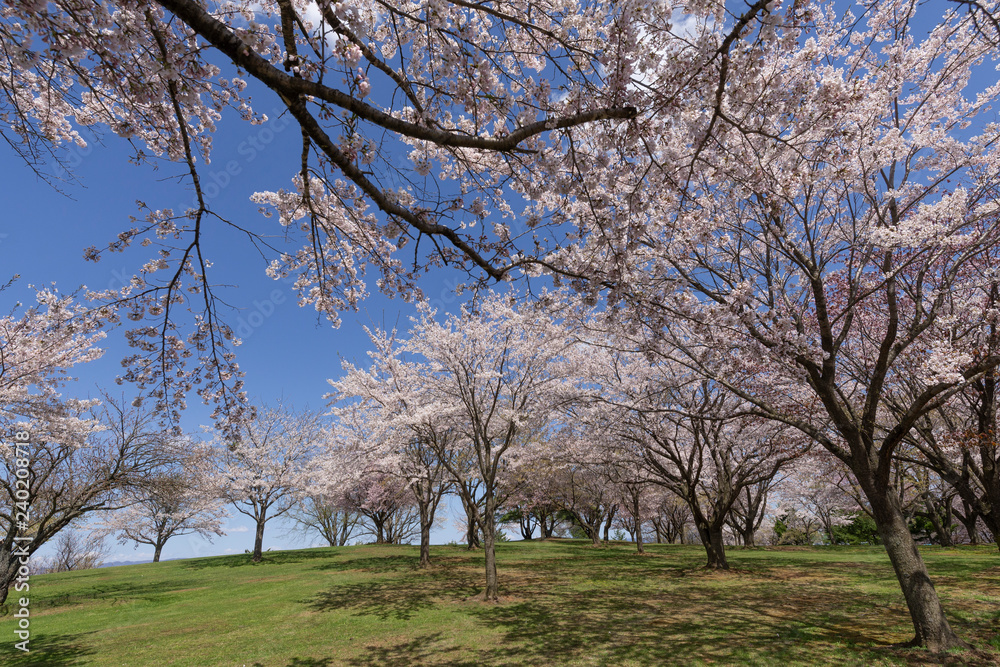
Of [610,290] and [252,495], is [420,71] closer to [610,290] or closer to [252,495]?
[610,290]

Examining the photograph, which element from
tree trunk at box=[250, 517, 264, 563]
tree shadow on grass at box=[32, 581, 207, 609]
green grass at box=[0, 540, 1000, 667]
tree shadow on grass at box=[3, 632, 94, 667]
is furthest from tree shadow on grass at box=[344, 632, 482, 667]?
tree trunk at box=[250, 517, 264, 563]

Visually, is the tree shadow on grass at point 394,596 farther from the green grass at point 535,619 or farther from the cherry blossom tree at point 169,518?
the cherry blossom tree at point 169,518

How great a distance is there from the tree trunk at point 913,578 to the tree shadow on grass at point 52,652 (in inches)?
516

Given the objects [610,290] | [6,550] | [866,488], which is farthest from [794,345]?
[6,550]

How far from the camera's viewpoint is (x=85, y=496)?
12.4 metres

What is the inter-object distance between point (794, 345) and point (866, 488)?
2.45 m

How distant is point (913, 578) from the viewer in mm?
5844

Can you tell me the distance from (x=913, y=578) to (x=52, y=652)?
14633mm

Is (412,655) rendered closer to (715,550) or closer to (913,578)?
(913,578)

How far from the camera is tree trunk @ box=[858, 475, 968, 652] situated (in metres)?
5.63

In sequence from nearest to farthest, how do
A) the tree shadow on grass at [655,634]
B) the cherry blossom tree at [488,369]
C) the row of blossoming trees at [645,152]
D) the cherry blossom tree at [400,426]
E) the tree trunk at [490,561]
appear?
the row of blossoming trees at [645,152] → the tree shadow on grass at [655,634] → the tree trunk at [490,561] → the cherry blossom tree at [488,369] → the cherry blossom tree at [400,426]

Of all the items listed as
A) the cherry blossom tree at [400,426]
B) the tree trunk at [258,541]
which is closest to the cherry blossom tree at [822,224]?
the cherry blossom tree at [400,426]

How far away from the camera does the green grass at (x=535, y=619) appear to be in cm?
646

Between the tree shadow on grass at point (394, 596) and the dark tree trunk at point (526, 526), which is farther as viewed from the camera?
the dark tree trunk at point (526, 526)
